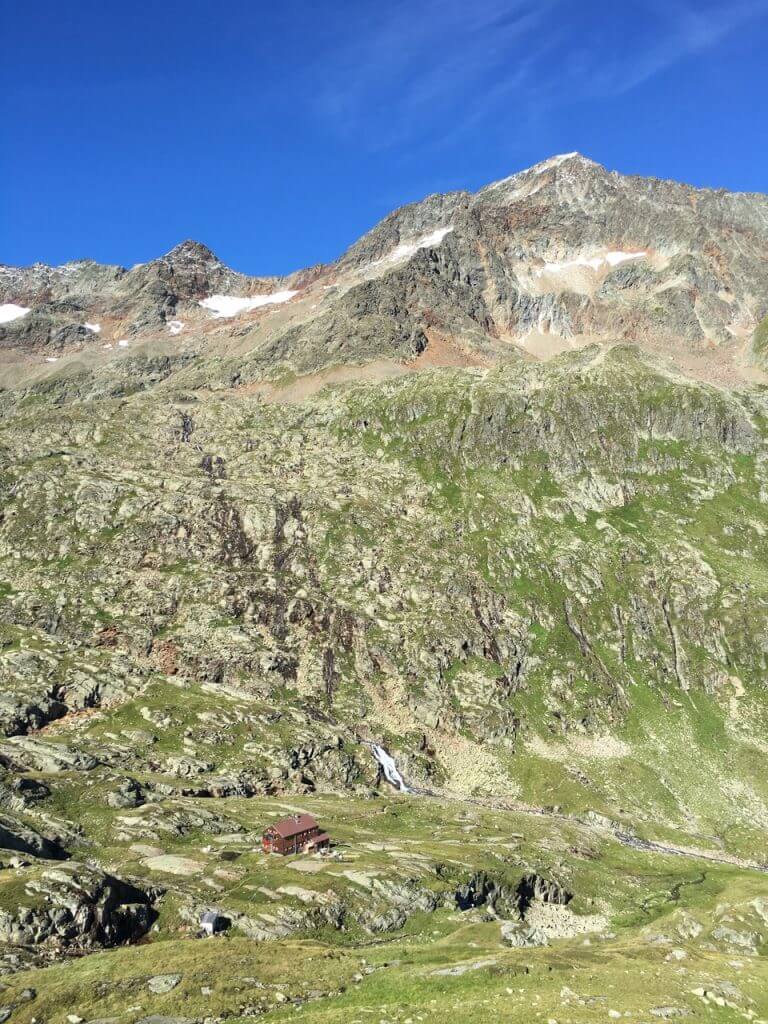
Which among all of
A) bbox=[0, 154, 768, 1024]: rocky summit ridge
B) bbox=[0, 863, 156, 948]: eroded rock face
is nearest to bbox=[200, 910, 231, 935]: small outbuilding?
bbox=[0, 154, 768, 1024]: rocky summit ridge

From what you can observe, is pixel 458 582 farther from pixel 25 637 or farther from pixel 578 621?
pixel 25 637

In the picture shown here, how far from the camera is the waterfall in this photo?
4788 inches

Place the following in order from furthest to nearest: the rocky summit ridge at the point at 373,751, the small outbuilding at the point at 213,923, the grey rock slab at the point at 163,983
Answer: the small outbuilding at the point at 213,923 → the rocky summit ridge at the point at 373,751 → the grey rock slab at the point at 163,983

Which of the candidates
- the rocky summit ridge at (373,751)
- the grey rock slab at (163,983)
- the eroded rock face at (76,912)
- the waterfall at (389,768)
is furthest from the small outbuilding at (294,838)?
the waterfall at (389,768)

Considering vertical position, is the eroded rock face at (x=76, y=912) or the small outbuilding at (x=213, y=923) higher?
the eroded rock face at (x=76, y=912)

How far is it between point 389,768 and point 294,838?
171 ft

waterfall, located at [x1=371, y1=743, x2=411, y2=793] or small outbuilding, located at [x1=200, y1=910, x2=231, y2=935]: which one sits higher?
small outbuilding, located at [x1=200, y1=910, x2=231, y2=935]

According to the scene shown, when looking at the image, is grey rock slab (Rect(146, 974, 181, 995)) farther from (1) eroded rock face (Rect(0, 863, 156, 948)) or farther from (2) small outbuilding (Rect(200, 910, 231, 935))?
(2) small outbuilding (Rect(200, 910, 231, 935))

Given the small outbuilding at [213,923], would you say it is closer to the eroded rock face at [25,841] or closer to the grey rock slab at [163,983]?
the grey rock slab at [163,983]

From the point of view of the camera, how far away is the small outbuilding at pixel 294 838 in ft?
245

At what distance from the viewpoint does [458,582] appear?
168500mm

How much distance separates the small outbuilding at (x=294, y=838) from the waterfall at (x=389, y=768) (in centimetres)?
4548

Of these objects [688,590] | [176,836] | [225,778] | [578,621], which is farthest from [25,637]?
[688,590]

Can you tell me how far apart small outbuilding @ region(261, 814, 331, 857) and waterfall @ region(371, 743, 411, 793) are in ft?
149
